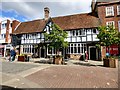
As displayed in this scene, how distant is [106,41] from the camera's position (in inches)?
611

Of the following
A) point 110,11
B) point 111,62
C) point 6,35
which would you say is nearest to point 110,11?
point 110,11

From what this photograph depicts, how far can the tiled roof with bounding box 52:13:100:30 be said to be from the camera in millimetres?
25172

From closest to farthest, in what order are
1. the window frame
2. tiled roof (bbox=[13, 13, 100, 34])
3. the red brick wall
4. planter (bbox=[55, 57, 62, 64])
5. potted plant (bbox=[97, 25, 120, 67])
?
potted plant (bbox=[97, 25, 120, 67]) → planter (bbox=[55, 57, 62, 64]) → the red brick wall → the window frame → tiled roof (bbox=[13, 13, 100, 34])

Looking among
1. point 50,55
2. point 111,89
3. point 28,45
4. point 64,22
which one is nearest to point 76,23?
point 64,22

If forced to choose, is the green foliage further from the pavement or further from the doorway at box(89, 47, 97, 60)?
the doorway at box(89, 47, 97, 60)

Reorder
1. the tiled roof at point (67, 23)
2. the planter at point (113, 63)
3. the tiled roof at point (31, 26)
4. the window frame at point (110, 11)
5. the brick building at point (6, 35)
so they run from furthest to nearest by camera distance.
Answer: the brick building at point (6, 35) → the tiled roof at point (31, 26) → the tiled roof at point (67, 23) → the window frame at point (110, 11) → the planter at point (113, 63)

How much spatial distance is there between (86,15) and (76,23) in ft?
10.5

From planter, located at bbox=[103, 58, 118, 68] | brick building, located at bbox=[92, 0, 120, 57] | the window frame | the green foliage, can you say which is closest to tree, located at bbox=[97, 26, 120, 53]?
the green foliage

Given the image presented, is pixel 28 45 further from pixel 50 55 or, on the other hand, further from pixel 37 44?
pixel 50 55

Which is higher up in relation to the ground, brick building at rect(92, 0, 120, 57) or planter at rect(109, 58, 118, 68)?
brick building at rect(92, 0, 120, 57)

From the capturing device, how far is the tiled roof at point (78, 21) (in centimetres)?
2517

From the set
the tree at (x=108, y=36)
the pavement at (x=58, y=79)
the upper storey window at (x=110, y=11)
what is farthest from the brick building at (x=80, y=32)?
the pavement at (x=58, y=79)

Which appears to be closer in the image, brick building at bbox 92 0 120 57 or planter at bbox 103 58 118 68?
planter at bbox 103 58 118 68

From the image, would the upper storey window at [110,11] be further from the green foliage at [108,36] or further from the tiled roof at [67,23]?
the green foliage at [108,36]
